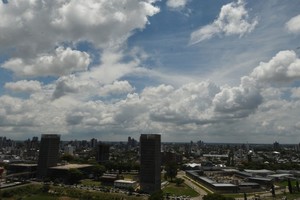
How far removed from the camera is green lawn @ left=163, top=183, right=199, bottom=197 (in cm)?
12250

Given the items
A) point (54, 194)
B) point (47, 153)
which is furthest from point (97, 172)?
point (54, 194)

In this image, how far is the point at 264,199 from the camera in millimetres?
112500

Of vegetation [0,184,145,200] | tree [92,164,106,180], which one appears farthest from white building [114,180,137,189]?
tree [92,164,106,180]

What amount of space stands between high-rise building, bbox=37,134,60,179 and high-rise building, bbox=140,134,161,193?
63.4 m

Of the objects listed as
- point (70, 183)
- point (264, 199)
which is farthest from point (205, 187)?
point (70, 183)

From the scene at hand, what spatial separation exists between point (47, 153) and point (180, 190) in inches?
2932

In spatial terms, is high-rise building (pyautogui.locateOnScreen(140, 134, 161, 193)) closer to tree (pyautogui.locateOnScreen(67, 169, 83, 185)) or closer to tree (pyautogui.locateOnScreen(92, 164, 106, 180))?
tree (pyautogui.locateOnScreen(67, 169, 83, 185))

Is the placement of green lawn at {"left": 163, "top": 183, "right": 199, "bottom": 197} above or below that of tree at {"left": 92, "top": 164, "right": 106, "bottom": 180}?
below

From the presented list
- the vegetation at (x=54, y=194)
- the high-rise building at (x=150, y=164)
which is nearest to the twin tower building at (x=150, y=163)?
the high-rise building at (x=150, y=164)

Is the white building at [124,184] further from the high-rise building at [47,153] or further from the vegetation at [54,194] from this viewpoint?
the high-rise building at [47,153]

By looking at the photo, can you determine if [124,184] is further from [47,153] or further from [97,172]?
[47,153]

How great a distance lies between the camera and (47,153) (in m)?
164

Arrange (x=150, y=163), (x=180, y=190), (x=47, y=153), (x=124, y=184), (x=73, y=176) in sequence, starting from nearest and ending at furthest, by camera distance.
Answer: (x=150, y=163) → (x=180, y=190) → (x=124, y=184) → (x=73, y=176) → (x=47, y=153)

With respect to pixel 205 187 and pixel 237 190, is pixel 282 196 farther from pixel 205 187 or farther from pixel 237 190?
pixel 205 187
